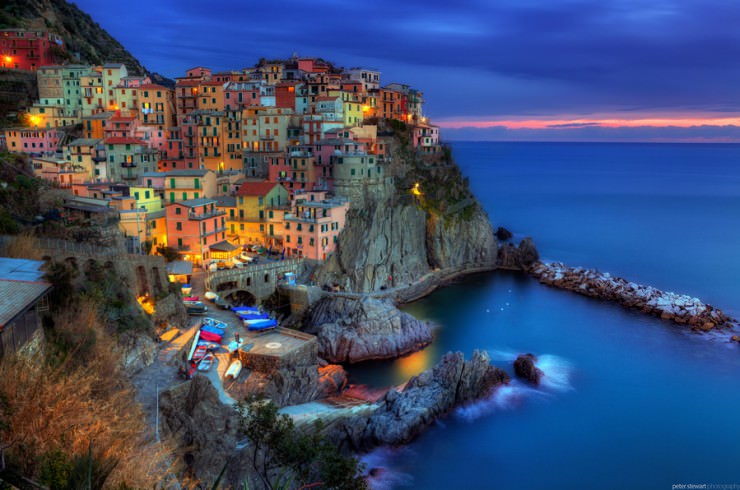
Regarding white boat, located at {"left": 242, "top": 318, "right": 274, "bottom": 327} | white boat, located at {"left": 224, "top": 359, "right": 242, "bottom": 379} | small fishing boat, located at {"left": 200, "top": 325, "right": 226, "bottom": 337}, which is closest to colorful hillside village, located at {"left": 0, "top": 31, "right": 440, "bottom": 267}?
white boat, located at {"left": 242, "top": 318, "right": 274, "bottom": 327}

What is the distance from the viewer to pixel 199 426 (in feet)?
59.9

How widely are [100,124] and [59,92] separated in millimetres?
7108

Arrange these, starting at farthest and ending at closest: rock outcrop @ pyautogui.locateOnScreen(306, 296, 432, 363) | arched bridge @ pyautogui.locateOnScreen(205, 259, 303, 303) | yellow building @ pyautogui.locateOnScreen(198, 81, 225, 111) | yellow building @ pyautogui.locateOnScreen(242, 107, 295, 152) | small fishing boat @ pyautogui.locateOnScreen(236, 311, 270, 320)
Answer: yellow building @ pyautogui.locateOnScreen(198, 81, 225, 111) → yellow building @ pyautogui.locateOnScreen(242, 107, 295, 152) → arched bridge @ pyautogui.locateOnScreen(205, 259, 303, 303) → rock outcrop @ pyautogui.locateOnScreen(306, 296, 432, 363) → small fishing boat @ pyautogui.locateOnScreen(236, 311, 270, 320)

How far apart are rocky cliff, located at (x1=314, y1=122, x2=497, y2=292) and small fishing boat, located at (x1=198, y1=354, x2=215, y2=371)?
14.7 m

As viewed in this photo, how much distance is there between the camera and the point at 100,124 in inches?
1881

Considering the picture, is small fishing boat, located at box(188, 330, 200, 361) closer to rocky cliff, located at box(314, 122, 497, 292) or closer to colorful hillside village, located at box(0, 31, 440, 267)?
colorful hillside village, located at box(0, 31, 440, 267)

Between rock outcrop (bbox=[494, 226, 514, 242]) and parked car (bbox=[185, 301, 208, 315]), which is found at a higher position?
parked car (bbox=[185, 301, 208, 315])

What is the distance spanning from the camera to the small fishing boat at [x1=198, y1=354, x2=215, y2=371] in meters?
23.4

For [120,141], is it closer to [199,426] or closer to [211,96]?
[211,96]

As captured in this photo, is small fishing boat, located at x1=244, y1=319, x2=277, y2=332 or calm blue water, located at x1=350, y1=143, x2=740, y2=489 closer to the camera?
calm blue water, located at x1=350, y1=143, x2=740, y2=489

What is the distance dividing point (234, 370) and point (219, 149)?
2899 centimetres

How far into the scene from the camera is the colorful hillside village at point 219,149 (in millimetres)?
36188

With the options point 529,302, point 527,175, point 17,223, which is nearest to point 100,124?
point 17,223

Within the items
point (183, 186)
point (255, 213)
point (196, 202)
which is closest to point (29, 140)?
point (183, 186)
